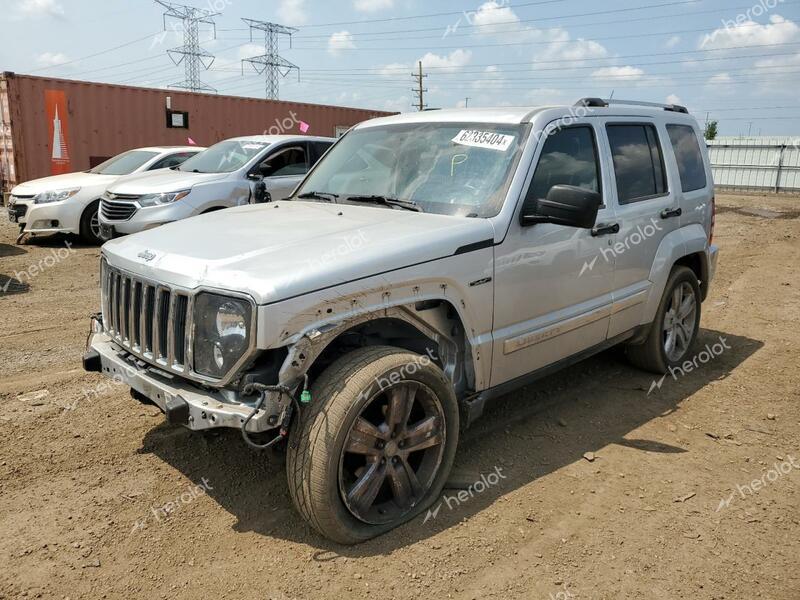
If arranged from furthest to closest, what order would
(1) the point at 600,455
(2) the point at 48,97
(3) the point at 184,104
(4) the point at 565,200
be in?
1. (3) the point at 184,104
2. (2) the point at 48,97
3. (1) the point at 600,455
4. (4) the point at 565,200

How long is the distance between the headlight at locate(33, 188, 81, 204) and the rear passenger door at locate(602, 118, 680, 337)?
29.6ft

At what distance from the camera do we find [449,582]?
2.81m

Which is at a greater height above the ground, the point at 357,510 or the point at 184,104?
the point at 184,104

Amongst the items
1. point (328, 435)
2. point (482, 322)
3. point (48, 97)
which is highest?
point (48, 97)

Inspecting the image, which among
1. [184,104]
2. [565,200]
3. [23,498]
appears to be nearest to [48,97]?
[184,104]

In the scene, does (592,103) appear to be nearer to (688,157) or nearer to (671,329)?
(688,157)

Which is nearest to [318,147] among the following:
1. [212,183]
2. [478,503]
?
[212,183]

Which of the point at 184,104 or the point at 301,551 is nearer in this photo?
the point at 301,551

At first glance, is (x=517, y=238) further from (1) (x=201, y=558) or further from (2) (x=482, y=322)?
(1) (x=201, y=558)

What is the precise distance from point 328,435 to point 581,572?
4.17 feet

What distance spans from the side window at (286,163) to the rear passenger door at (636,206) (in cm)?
601

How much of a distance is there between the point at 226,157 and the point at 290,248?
7.36 meters

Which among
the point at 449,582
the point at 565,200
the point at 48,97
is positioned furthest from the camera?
the point at 48,97

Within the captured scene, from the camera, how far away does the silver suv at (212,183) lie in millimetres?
9000
